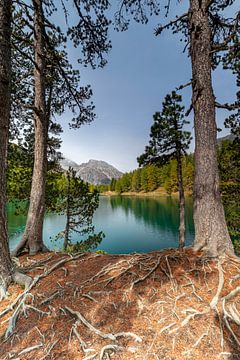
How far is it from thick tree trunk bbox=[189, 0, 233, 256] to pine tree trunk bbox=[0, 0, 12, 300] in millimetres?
3032

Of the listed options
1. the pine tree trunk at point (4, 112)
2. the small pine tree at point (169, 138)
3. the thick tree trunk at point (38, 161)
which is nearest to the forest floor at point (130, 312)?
the pine tree trunk at point (4, 112)

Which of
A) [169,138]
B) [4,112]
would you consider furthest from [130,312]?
[169,138]

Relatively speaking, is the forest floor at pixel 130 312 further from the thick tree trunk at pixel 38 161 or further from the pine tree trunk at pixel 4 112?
the thick tree trunk at pixel 38 161

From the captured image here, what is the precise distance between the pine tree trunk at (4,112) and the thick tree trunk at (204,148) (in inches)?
119

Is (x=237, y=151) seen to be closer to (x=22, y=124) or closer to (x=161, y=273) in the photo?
(x=161, y=273)

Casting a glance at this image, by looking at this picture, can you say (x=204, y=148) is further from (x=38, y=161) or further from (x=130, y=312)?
(x=38, y=161)

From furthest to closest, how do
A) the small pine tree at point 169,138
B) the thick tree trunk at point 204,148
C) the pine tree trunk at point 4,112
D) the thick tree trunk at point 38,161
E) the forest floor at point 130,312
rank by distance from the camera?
the small pine tree at point 169,138, the thick tree trunk at point 38,161, the thick tree trunk at point 204,148, the pine tree trunk at point 4,112, the forest floor at point 130,312

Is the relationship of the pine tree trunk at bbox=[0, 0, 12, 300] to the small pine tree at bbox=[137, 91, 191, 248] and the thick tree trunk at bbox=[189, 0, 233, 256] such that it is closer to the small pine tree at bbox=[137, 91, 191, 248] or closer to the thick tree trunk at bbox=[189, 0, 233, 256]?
the thick tree trunk at bbox=[189, 0, 233, 256]

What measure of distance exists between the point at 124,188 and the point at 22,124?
2494 inches

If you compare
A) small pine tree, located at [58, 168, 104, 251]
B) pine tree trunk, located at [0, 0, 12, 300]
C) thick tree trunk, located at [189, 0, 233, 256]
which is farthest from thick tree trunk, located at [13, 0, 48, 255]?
small pine tree, located at [58, 168, 104, 251]

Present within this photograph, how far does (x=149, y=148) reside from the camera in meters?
8.07

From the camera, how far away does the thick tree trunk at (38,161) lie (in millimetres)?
4230

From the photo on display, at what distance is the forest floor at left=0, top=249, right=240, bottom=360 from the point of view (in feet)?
5.55

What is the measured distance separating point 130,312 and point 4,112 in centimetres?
321
